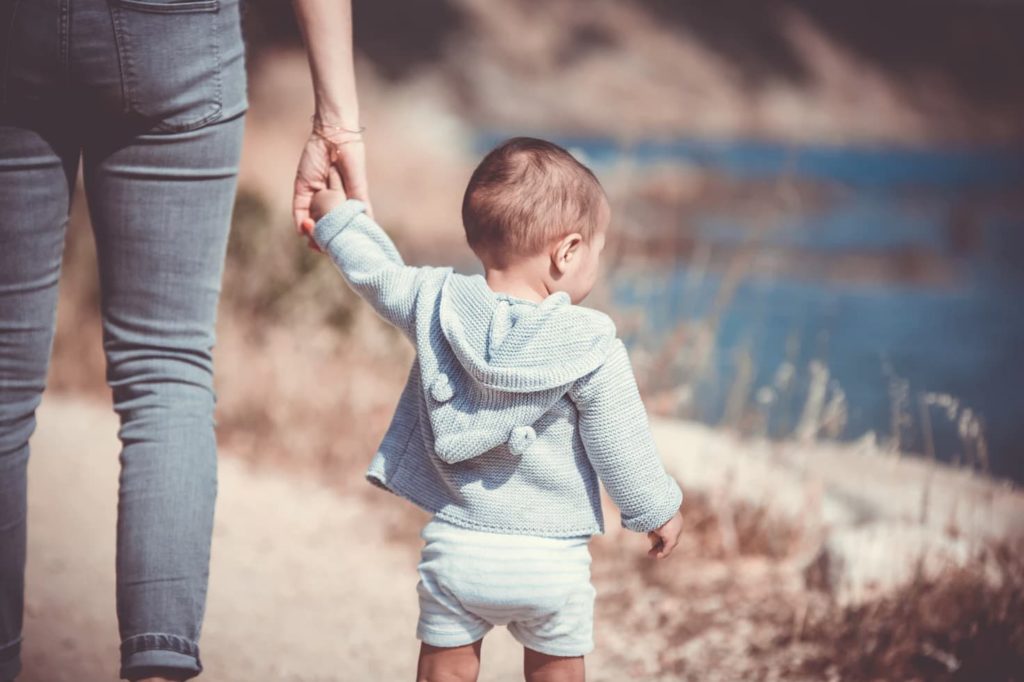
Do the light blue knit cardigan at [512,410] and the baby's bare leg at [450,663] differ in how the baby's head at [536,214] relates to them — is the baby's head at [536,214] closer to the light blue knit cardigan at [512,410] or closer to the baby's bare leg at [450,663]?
the light blue knit cardigan at [512,410]

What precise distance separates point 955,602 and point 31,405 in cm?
198

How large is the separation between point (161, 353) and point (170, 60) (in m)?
0.45

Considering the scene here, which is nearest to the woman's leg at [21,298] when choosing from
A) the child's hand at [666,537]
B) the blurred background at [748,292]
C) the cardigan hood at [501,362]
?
the cardigan hood at [501,362]

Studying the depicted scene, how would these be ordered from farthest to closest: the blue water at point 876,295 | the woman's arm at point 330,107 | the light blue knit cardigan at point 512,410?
the blue water at point 876,295 → the woman's arm at point 330,107 → the light blue knit cardigan at point 512,410

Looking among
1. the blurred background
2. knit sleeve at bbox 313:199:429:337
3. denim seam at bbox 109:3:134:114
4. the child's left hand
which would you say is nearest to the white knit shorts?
knit sleeve at bbox 313:199:429:337

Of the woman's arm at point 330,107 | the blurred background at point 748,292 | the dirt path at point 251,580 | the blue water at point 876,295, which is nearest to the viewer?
the woman's arm at point 330,107

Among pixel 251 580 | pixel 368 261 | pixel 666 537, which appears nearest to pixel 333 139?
pixel 368 261

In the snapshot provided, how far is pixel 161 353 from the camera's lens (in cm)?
174

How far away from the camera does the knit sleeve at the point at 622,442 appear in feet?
5.44

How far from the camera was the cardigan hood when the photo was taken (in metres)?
1.62

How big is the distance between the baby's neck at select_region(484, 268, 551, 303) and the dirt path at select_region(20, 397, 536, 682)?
3.77 feet

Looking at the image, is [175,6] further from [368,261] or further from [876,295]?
[876,295]

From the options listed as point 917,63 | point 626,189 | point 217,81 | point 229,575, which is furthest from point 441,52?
point 217,81

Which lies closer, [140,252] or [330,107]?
[140,252]
